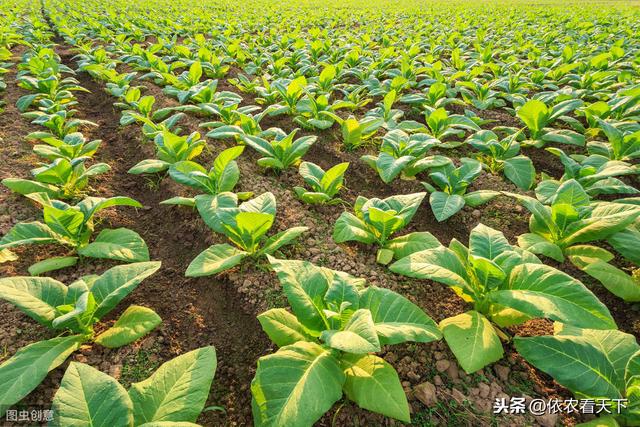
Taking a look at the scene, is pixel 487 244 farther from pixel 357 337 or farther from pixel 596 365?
pixel 357 337

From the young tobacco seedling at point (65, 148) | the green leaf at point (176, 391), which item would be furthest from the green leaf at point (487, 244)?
the young tobacco seedling at point (65, 148)

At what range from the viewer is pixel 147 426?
1349mm

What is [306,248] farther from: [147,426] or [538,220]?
[538,220]

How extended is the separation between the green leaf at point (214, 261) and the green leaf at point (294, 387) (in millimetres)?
789

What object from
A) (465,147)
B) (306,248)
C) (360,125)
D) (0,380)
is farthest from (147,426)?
(465,147)

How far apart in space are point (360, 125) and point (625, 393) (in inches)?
126

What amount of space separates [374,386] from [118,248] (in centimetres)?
197

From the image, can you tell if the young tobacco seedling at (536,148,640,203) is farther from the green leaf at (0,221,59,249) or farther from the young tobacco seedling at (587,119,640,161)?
the green leaf at (0,221,59,249)

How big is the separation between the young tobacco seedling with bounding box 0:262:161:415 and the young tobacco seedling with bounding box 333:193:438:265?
4.46ft

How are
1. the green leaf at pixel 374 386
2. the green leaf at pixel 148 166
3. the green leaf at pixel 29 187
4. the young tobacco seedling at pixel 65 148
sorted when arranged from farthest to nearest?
the young tobacco seedling at pixel 65 148 < the green leaf at pixel 148 166 < the green leaf at pixel 29 187 < the green leaf at pixel 374 386

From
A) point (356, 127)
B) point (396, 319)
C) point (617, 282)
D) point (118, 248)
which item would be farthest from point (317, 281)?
point (356, 127)

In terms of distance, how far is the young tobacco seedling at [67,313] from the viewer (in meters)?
1.75

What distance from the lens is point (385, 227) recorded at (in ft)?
8.61

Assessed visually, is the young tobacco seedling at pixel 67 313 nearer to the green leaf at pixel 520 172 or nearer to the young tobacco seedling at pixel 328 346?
the young tobacco seedling at pixel 328 346
